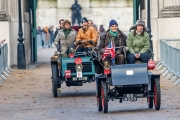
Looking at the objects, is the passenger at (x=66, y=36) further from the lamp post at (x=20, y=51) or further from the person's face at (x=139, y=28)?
the lamp post at (x=20, y=51)

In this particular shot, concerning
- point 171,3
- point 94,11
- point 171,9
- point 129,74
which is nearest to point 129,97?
point 129,74

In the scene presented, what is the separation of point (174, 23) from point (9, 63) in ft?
21.3

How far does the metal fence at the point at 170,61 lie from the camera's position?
73.5 feet

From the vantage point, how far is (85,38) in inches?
802

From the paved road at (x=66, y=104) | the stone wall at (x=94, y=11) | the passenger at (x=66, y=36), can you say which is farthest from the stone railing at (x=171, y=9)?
the stone wall at (x=94, y=11)

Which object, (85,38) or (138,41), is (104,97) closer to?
(138,41)

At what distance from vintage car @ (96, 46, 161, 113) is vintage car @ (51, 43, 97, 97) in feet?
14.1

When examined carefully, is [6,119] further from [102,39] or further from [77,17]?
[77,17]

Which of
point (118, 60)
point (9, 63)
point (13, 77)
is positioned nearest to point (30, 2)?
point (9, 63)

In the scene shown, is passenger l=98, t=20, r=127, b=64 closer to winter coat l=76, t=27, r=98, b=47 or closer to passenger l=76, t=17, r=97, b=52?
passenger l=76, t=17, r=97, b=52

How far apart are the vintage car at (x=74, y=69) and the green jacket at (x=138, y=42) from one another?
3476 mm

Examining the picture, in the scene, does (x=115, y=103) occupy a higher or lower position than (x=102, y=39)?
lower

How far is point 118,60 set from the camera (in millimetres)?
15586

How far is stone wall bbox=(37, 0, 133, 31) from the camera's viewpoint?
6750cm
